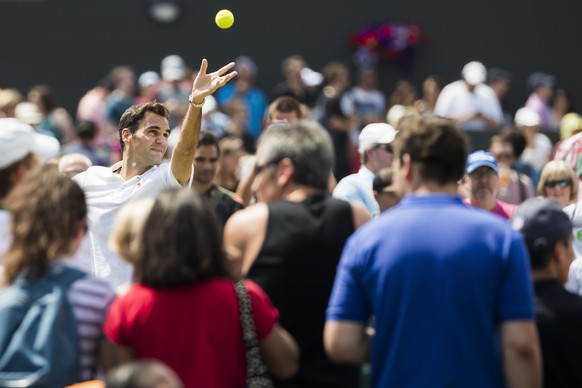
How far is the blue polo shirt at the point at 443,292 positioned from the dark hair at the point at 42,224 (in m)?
1.03

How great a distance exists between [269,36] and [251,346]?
15.1m

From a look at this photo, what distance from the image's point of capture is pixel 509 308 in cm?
421

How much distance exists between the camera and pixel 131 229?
421 centimetres

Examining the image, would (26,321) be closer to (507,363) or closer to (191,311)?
(191,311)

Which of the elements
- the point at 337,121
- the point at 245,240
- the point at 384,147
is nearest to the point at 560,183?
the point at 384,147

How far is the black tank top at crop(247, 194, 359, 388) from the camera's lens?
4.49m

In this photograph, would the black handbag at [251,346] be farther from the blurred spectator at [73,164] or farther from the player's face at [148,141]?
the blurred spectator at [73,164]

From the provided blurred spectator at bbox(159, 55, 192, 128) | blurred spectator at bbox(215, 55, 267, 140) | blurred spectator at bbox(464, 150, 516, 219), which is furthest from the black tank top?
blurred spectator at bbox(215, 55, 267, 140)

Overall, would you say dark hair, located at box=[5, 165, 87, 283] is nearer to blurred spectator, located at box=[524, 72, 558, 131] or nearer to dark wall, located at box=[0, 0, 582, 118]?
blurred spectator, located at box=[524, 72, 558, 131]

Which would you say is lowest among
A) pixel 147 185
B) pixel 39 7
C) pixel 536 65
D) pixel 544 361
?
pixel 544 361

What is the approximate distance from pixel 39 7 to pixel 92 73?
1.34 meters

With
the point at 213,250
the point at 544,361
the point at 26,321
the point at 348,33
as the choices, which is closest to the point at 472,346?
the point at 544,361

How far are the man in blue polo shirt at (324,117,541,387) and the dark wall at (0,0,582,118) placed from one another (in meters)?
14.9

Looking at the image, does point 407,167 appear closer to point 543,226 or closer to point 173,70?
point 543,226
